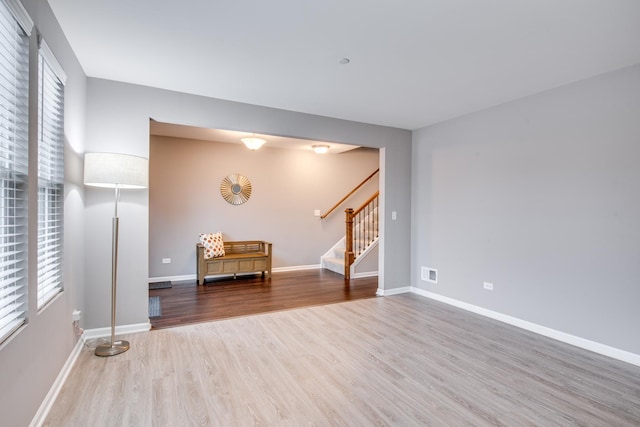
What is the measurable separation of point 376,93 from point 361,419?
10.3ft

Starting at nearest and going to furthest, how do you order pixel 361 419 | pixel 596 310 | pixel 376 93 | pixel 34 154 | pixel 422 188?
pixel 34 154
pixel 361 419
pixel 596 310
pixel 376 93
pixel 422 188

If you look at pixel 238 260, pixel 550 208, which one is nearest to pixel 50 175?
pixel 238 260

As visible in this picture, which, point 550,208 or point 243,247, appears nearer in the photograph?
point 550,208

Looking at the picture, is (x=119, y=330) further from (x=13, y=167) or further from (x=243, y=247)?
(x=243, y=247)

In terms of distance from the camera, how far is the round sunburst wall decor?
6.43 metres

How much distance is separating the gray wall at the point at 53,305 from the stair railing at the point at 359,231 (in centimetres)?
420

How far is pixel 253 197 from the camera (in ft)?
22.0

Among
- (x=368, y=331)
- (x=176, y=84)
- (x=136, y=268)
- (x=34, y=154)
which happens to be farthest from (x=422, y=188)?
(x=34, y=154)

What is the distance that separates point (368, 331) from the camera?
3.54m

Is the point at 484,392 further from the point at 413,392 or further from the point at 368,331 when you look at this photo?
the point at 368,331

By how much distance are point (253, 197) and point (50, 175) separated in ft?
14.4

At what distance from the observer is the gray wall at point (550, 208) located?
117 inches

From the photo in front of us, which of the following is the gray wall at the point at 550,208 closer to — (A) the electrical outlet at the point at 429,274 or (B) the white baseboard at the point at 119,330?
(A) the electrical outlet at the point at 429,274

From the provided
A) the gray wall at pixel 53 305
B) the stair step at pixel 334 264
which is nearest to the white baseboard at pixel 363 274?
the stair step at pixel 334 264
